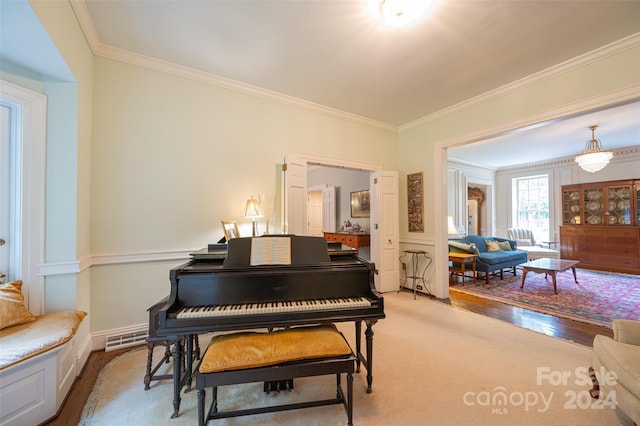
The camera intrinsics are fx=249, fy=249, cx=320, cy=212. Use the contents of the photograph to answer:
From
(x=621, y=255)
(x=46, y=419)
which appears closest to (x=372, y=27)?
(x=46, y=419)

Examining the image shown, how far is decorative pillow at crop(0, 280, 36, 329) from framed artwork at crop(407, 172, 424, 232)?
14.7 feet

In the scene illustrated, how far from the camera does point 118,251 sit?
2455 mm

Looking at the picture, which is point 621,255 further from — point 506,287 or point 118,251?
point 118,251

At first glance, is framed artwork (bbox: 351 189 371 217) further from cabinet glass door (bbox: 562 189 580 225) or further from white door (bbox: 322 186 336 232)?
cabinet glass door (bbox: 562 189 580 225)

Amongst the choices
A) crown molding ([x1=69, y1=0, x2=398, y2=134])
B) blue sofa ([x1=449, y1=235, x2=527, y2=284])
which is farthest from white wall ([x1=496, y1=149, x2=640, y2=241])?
crown molding ([x1=69, y1=0, x2=398, y2=134])

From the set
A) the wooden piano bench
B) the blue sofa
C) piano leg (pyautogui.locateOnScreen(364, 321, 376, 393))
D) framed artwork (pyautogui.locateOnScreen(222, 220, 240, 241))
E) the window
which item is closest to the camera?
the wooden piano bench

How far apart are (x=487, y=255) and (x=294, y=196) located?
428cm

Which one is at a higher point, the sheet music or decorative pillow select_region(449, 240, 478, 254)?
the sheet music

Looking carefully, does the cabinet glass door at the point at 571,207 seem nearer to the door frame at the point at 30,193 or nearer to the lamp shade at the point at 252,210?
the lamp shade at the point at 252,210

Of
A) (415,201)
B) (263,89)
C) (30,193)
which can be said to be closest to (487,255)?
(415,201)

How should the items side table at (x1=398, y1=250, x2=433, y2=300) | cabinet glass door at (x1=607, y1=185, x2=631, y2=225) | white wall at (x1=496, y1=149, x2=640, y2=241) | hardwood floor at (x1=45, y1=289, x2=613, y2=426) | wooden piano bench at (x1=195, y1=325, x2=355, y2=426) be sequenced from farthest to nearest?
1. white wall at (x1=496, y1=149, x2=640, y2=241)
2. cabinet glass door at (x1=607, y1=185, x2=631, y2=225)
3. side table at (x1=398, y1=250, x2=433, y2=300)
4. hardwood floor at (x1=45, y1=289, x2=613, y2=426)
5. wooden piano bench at (x1=195, y1=325, x2=355, y2=426)

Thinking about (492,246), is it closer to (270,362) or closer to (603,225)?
(603,225)

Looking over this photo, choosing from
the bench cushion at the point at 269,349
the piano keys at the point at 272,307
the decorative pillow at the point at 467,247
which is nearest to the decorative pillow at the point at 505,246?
the decorative pillow at the point at 467,247

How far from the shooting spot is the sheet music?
172 cm
